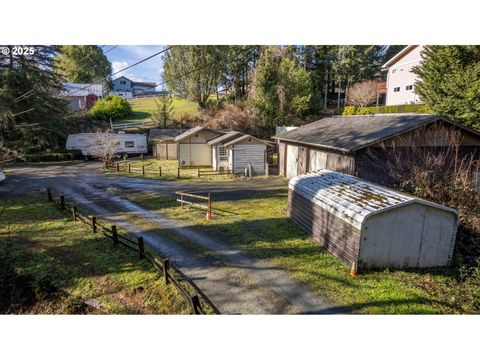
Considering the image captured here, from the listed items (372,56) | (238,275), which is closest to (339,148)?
(238,275)

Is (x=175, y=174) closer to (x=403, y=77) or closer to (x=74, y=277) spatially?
(x=74, y=277)

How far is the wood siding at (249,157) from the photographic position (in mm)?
24250

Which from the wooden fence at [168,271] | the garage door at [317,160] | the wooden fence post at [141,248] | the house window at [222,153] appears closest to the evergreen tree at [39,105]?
the house window at [222,153]

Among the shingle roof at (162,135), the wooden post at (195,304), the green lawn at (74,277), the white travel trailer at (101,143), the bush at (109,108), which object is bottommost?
the green lawn at (74,277)

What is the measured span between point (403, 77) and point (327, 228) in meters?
29.6

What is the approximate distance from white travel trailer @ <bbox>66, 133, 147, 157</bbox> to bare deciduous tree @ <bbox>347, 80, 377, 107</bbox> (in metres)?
30.4

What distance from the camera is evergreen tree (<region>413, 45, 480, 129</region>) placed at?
16.8 metres

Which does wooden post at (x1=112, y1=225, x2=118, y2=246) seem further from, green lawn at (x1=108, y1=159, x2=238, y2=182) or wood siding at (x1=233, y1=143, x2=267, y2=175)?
wood siding at (x1=233, y1=143, x2=267, y2=175)

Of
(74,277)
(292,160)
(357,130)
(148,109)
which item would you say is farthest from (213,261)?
(148,109)

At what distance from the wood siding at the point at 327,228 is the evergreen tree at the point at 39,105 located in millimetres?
26912

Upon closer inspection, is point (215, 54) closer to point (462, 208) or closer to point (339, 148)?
point (339, 148)

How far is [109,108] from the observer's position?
141ft

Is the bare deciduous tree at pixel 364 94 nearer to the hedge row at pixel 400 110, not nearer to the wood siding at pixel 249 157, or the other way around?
the hedge row at pixel 400 110

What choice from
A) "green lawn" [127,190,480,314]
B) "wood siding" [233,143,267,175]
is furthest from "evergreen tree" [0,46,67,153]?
"green lawn" [127,190,480,314]
